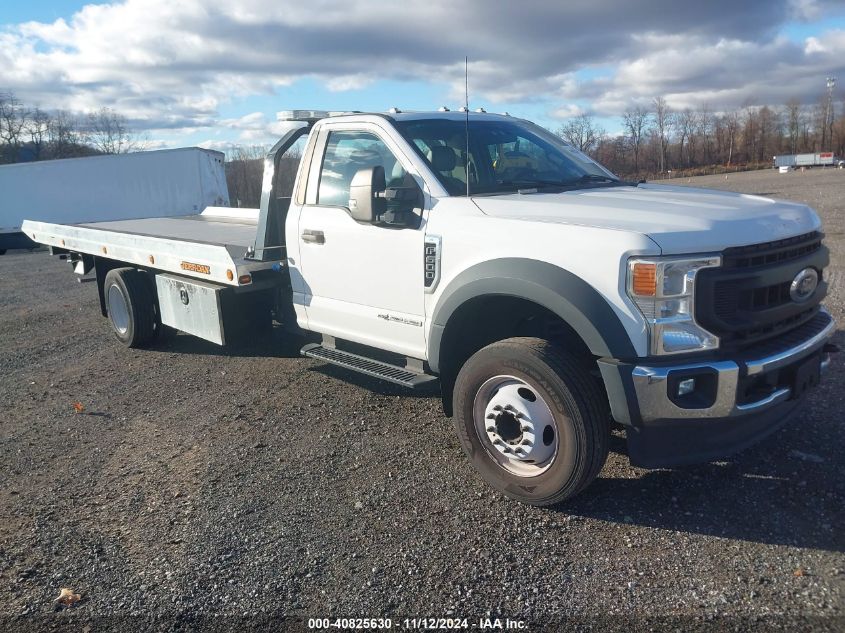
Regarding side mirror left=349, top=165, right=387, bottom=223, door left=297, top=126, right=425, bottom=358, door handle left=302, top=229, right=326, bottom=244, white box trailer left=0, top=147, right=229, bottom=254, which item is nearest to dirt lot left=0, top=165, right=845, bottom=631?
door left=297, top=126, right=425, bottom=358

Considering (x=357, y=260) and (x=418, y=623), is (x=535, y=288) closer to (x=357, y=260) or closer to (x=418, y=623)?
(x=357, y=260)

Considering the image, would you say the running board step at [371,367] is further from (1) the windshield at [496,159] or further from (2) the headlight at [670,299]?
(2) the headlight at [670,299]

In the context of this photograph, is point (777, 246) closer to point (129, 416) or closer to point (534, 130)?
point (534, 130)

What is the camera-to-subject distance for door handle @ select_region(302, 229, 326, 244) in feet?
16.7

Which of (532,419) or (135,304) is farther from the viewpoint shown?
(135,304)

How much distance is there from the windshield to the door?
26 centimetres

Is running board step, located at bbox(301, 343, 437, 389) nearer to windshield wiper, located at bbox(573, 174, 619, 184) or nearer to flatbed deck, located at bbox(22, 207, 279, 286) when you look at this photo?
flatbed deck, located at bbox(22, 207, 279, 286)

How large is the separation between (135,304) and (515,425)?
16.7 ft

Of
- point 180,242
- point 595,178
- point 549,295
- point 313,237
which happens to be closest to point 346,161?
point 313,237

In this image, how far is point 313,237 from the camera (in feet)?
17.0

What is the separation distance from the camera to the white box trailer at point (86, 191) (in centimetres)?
2272

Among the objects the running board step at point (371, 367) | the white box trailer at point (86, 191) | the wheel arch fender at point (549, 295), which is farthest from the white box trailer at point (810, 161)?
the wheel arch fender at point (549, 295)

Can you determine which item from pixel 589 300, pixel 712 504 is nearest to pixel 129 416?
pixel 589 300

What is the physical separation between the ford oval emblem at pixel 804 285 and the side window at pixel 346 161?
2.56 meters
